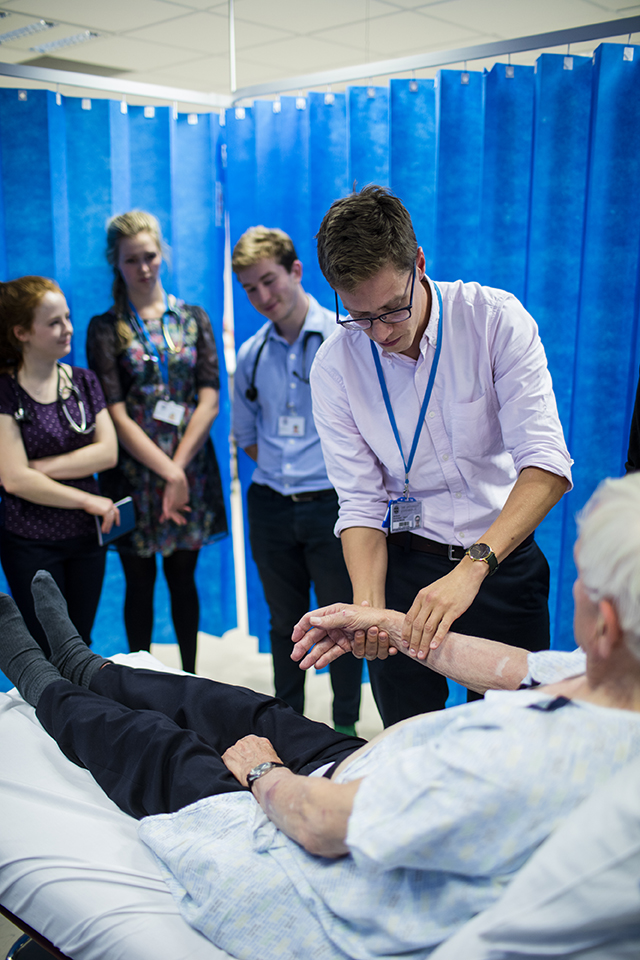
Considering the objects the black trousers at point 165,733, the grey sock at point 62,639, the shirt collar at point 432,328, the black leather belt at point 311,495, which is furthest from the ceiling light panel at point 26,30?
the black trousers at point 165,733

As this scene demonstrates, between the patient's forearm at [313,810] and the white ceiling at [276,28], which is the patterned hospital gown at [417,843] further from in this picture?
the white ceiling at [276,28]

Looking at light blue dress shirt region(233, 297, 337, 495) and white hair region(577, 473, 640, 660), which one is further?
light blue dress shirt region(233, 297, 337, 495)

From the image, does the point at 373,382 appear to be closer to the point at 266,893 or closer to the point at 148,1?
the point at 266,893

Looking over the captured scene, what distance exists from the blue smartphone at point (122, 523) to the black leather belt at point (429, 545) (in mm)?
1083

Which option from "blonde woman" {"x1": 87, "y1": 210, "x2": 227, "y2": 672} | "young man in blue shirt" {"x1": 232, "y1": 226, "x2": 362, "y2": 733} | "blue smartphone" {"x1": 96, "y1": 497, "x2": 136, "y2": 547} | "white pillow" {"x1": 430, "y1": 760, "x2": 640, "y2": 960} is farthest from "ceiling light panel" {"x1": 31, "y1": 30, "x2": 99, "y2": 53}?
"white pillow" {"x1": 430, "y1": 760, "x2": 640, "y2": 960}

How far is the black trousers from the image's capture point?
1402 mm

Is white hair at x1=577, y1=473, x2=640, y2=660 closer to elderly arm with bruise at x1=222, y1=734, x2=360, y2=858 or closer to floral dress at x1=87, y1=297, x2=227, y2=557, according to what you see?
elderly arm with bruise at x1=222, y1=734, x2=360, y2=858

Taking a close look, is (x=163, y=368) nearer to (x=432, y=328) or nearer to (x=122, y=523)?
(x=122, y=523)

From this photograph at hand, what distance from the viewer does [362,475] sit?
1762mm

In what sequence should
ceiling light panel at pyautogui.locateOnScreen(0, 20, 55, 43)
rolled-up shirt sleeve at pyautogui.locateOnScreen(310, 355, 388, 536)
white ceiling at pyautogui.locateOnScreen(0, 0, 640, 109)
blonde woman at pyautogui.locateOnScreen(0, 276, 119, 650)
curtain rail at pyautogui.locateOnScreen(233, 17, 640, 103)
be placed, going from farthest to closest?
1. ceiling light panel at pyautogui.locateOnScreen(0, 20, 55, 43)
2. white ceiling at pyautogui.locateOnScreen(0, 0, 640, 109)
3. blonde woman at pyautogui.locateOnScreen(0, 276, 119, 650)
4. curtain rail at pyautogui.locateOnScreen(233, 17, 640, 103)
5. rolled-up shirt sleeve at pyautogui.locateOnScreen(310, 355, 388, 536)

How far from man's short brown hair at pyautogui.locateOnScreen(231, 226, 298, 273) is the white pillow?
1.92 m

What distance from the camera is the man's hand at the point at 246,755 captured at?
54.8 inches

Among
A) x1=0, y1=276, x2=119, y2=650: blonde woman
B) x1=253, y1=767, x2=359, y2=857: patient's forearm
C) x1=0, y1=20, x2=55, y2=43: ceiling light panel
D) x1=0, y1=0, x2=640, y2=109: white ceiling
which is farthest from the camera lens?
x1=0, y1=20, x2=55, y2=43: ceiling light panel

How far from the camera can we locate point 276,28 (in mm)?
4926
